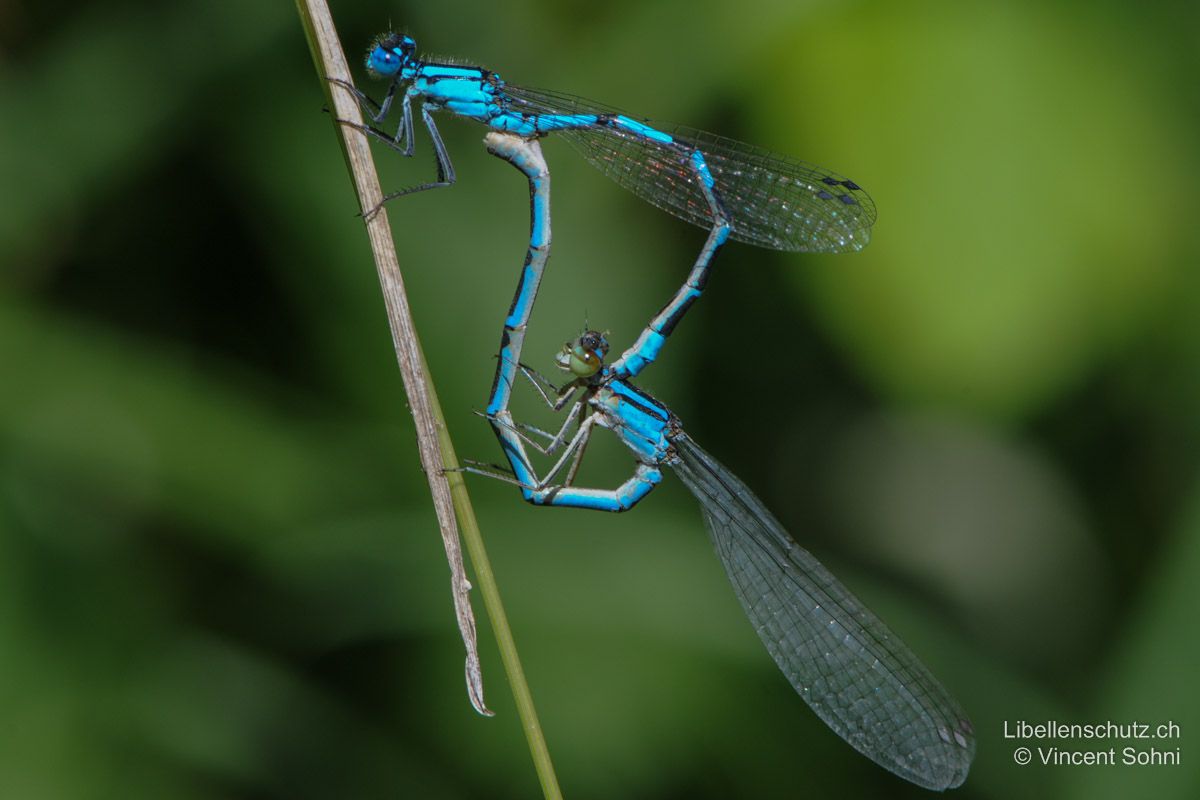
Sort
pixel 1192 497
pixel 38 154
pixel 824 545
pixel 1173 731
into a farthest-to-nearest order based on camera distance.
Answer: pixel 824 545 < pixel 38 154 < pixel 1192 497 < pixel 1173 731

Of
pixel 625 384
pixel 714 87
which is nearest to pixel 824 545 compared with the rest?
pixel 625 384

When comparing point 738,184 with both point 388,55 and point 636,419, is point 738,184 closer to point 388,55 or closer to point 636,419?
point 636,419

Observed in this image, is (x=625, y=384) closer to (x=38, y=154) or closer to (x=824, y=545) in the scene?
(x=824, y=545)

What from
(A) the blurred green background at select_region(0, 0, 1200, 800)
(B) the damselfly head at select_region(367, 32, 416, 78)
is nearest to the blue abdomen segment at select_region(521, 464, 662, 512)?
(A) the blurred green background at select_region(0, 0, 1200, 800)

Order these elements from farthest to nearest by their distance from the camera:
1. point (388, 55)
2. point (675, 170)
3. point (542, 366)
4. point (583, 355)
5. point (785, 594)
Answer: point (542, 366) < point (675, 170) < point (785, 594) < point (583, 355) < point (388, 55)

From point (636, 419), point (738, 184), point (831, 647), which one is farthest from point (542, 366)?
point (831, 647)

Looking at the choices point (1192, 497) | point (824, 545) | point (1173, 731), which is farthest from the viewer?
point (824, 545)
